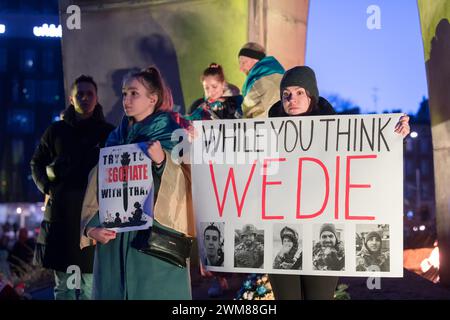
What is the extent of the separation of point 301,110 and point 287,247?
2.38 ft

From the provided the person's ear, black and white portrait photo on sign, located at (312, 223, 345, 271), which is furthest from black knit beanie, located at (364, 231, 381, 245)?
the person's ear

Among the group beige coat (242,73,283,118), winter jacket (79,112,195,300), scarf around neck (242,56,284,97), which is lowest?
winter jacket (79,112,195,300)

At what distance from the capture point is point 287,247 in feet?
14.5

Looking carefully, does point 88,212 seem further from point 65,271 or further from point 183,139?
point 183,139

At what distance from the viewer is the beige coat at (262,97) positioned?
15.0 ft

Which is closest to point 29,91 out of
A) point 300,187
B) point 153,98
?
point 153,98

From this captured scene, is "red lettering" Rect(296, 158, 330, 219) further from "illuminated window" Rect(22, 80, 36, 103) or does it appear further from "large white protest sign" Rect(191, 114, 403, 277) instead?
"illuminated window" Rect(22, 80, 36, 103)

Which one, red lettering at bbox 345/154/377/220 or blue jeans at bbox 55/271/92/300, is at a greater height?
red lettering at bbox 345/154/377/220

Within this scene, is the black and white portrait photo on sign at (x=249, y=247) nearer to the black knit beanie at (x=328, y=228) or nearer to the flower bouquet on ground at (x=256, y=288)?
the flower bouquet on ground at (x=256, y=288)

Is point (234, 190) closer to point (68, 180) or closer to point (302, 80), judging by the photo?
point (302, 80)

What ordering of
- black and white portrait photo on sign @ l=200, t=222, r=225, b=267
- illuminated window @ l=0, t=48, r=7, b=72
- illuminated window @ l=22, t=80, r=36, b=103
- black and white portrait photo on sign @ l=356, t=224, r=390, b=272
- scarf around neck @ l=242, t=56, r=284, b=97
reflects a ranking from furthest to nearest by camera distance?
illuminated window @ l=0, t=48, r=7, b=72 < illuminated window @ l=22, t=80, r=36, b=103 < scarf around neck @ l=242, t=56, r=284, b=97 < black and white portrait photo on sign @ l=200, t=222, r=225, b=267 < black and white portrait photo on sign @ l=356, t=224, r=390, b=272

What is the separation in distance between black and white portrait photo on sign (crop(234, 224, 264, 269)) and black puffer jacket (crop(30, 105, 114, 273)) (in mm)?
906

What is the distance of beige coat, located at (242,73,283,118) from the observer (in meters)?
4.58
